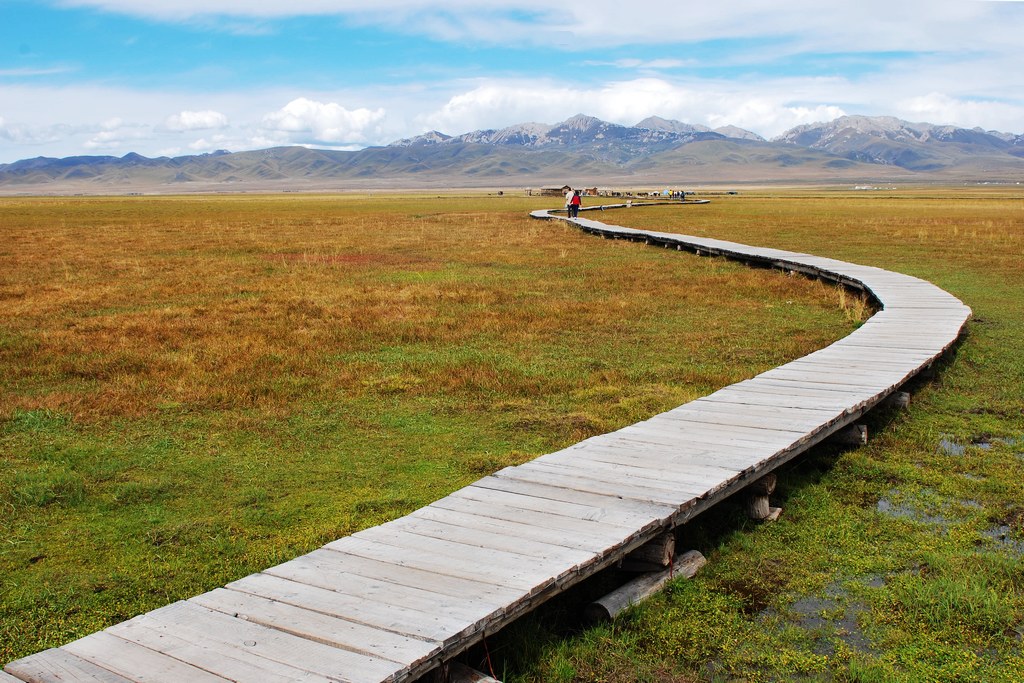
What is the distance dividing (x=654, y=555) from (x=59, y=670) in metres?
3.05

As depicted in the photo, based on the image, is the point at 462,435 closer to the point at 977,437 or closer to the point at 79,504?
the point at 79,504

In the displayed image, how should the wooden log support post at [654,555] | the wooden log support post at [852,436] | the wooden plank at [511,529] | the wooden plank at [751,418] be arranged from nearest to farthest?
1. the wooden plank at [511,529]
2. the wooden log support post at [654,555]
3. the wooden plank at [751,418]
4. the wooden log support post at [852,436]

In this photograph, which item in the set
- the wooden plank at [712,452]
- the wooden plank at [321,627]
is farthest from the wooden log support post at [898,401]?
the wooden plank at [321,627]

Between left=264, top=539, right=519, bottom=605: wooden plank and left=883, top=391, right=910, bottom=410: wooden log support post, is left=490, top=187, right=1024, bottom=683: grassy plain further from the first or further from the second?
left=264, top=539, right=519, bottom=605: wooden plank

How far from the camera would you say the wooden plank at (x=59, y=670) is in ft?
11.0

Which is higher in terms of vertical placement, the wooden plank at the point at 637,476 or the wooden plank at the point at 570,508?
the wooden plank at the point at 637,476

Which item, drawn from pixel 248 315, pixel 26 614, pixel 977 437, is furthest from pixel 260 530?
pixel 248 315

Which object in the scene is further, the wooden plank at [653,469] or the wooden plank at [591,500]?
the wooden plank at [653,469]

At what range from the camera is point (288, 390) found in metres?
9.70

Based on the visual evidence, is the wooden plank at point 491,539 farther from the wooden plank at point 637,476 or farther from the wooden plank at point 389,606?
the wooden plank at point 637,476

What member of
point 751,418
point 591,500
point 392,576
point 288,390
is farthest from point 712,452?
point 288,390

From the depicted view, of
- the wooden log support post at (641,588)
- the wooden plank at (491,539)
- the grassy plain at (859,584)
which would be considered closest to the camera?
the grassy plain at (859,584)

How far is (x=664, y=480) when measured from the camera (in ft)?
18.1

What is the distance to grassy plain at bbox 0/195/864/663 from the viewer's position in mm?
5766
